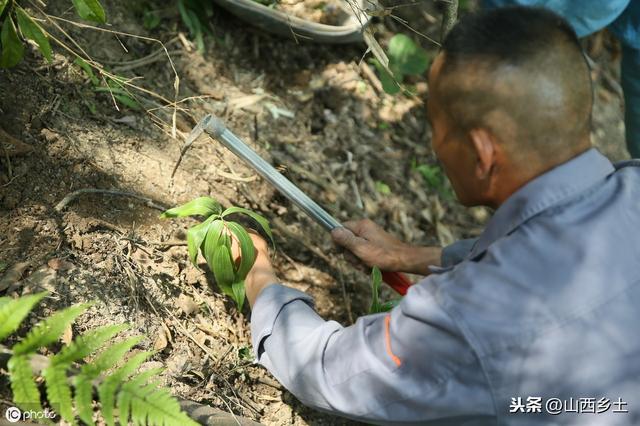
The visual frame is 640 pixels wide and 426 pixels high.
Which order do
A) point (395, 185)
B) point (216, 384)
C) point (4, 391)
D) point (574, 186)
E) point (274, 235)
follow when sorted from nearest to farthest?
point (574, 186), point (4, 391), point (216, 384), point (274, 235), point (395, 185)

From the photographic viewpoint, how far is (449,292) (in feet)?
5.15

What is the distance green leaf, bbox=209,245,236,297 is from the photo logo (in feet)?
2.39

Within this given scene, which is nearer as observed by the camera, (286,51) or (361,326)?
(361,326)

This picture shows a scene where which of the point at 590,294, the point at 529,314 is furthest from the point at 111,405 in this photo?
the point at 590,294

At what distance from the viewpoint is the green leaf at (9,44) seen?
1974mm

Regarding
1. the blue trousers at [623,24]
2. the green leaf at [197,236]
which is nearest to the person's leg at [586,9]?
the blue trousers at [623,24]

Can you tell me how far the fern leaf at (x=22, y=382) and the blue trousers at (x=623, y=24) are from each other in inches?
87.0

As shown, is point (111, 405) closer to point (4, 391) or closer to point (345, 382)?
point (4, 391)

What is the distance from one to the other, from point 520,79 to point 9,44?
152cm

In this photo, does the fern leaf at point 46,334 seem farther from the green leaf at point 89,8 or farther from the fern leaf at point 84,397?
the green leaf at point 89,8

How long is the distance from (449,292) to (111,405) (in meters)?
0.84

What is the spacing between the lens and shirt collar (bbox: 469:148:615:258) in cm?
161

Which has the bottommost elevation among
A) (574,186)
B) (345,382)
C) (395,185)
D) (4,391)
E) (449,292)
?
(395,185)

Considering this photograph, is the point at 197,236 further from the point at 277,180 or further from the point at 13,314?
the point at 13,314
